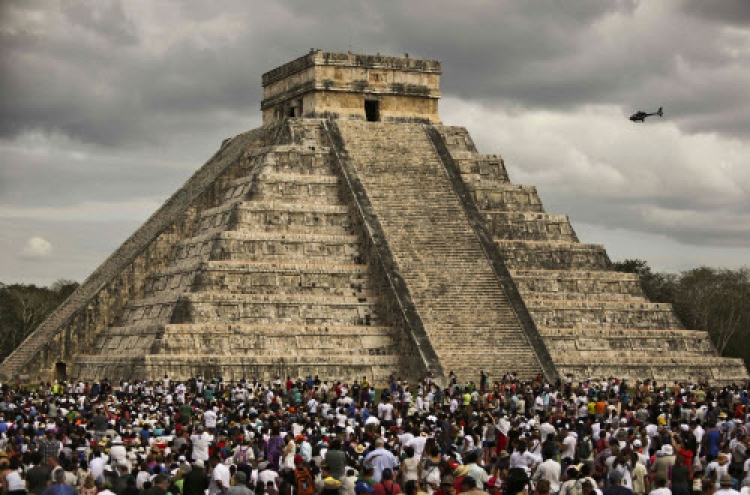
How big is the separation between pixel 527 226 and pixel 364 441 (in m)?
21.7

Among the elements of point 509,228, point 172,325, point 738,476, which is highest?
point 509,228

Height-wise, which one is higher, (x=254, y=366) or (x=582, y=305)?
(x=582, y=305)

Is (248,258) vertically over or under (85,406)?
over

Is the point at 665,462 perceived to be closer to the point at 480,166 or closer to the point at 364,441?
the point at 364,441

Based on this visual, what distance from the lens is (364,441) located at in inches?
782

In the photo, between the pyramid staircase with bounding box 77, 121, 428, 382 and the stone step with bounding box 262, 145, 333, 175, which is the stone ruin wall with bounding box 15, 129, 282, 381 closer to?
the pyramid staircase with bounding box 77, 121, 428, 382

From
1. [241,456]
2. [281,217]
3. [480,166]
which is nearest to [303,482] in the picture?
[241,456]

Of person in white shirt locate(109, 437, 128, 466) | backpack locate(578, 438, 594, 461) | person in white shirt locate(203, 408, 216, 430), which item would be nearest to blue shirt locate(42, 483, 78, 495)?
person in white shirt locate(109, 437, 128, 466)

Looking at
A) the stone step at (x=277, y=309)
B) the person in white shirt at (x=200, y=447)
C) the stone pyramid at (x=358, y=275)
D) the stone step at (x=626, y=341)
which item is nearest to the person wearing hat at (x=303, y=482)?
the person in white shirt at (x=200, y=447)

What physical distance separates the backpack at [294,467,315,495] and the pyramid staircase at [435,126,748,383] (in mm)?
20806

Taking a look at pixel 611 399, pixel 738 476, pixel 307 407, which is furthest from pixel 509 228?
pixel 738 476

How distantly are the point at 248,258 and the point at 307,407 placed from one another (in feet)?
33.7

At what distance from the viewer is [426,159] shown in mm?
41656

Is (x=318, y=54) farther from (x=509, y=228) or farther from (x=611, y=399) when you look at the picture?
(x=611, y=399)
